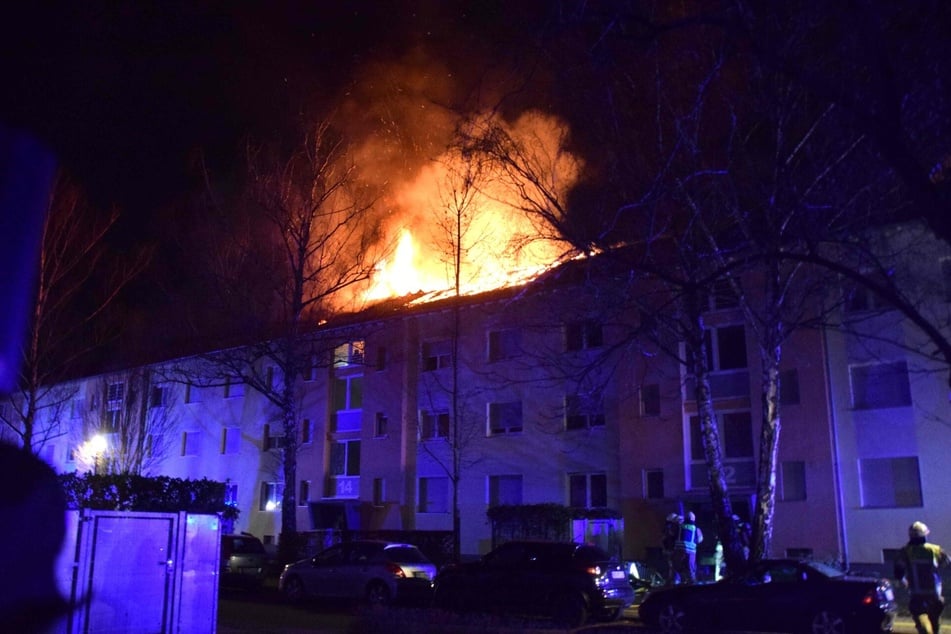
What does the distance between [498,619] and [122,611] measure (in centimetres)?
585

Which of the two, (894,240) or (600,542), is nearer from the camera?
(894,240)

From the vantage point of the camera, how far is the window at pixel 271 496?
3288cm

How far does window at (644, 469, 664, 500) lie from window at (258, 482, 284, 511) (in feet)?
50.5

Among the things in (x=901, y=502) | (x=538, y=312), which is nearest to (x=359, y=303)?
(x=538, y=312)

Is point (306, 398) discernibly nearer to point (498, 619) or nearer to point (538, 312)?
point (538, 312)

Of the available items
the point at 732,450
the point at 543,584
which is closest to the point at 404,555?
the point at 543,584

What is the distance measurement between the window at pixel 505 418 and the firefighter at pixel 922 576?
15.8 meters

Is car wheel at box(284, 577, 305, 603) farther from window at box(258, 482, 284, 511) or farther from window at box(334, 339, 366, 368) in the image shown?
window at box(258, 482, 284, 511)

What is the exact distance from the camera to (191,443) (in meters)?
37.1

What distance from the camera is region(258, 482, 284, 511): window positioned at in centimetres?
3288

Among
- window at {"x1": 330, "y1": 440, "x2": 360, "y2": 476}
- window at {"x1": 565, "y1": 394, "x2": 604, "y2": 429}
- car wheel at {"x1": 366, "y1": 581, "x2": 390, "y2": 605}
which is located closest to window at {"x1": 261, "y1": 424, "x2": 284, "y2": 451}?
window at {"x1": 330, "y1": 440, "x2": 360, "y2": 476}

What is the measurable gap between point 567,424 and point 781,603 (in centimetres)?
1345

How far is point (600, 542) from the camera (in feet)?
76.2

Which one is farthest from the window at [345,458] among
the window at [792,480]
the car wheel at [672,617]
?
the car wheel at [672,617]
